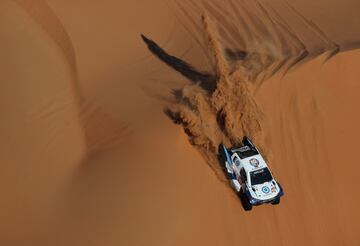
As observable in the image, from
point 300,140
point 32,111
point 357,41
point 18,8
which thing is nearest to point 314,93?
point 300,140

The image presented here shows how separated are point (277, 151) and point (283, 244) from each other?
239 centimetres

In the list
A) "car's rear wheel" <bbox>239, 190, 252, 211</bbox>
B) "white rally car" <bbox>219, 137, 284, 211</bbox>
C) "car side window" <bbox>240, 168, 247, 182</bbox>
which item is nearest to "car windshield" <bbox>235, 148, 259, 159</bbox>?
"white rally car" <bbox>219, 137, 284, 211</bbox>

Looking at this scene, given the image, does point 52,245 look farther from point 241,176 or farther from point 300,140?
point 300,140

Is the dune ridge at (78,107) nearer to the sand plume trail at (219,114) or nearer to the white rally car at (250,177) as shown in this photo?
the sand plume trail at (219,114)

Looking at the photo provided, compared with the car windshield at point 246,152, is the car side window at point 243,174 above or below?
below

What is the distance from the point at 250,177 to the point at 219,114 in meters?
2.28

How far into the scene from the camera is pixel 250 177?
12148 millimetres

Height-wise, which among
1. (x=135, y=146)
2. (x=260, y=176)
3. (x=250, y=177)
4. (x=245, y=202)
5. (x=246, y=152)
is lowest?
(x=245, y=202)

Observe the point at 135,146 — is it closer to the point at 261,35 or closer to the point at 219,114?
the point at 219,114

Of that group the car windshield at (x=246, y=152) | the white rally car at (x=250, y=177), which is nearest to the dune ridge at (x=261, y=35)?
the car windshield at (x=246, y=152)

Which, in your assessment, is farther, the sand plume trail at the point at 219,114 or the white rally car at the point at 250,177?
the sand plume trail at the point at 219,114

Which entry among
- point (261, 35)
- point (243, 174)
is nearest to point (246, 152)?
point (243, 174)

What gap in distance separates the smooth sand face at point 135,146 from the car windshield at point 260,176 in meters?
0.65

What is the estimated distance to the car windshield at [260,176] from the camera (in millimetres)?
12109
